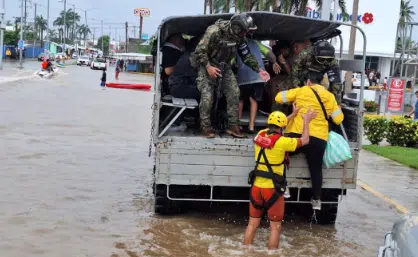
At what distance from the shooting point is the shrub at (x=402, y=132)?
15.5 m

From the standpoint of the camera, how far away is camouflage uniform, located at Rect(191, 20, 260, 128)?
23.4ft

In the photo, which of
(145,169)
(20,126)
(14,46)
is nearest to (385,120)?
(145,169)

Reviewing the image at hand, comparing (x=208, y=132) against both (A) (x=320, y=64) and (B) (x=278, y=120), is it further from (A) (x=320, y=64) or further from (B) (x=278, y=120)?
(A) (x=320, y=64)

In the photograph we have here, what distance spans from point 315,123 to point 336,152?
408 millimetres

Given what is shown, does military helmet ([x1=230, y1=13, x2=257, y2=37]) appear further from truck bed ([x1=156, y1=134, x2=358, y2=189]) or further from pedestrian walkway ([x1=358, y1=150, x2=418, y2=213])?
pedestrian walkway ([x1=358, y1=150, x2=418, y2=213])

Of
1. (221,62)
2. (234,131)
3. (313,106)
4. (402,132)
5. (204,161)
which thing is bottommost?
(402,132)

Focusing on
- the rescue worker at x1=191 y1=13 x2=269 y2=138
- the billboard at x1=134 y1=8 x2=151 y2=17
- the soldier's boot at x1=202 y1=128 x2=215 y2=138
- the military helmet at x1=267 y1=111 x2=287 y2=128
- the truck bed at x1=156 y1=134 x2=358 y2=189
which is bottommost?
the truck bed at x1=156 y1=134 x2=358 y2=189

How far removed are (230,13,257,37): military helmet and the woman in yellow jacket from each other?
85 centimetres

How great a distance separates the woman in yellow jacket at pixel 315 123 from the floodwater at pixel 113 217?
2.57 ft

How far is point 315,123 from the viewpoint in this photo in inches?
265

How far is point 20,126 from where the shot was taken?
15.6 metres

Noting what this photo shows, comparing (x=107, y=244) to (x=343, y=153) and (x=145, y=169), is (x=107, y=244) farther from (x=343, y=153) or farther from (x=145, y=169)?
(x=145, y=169)

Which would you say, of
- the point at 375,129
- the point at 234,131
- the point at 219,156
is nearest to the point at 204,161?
the point at 219,156

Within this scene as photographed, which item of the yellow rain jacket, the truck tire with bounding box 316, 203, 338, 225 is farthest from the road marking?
the yellow rain jacket
